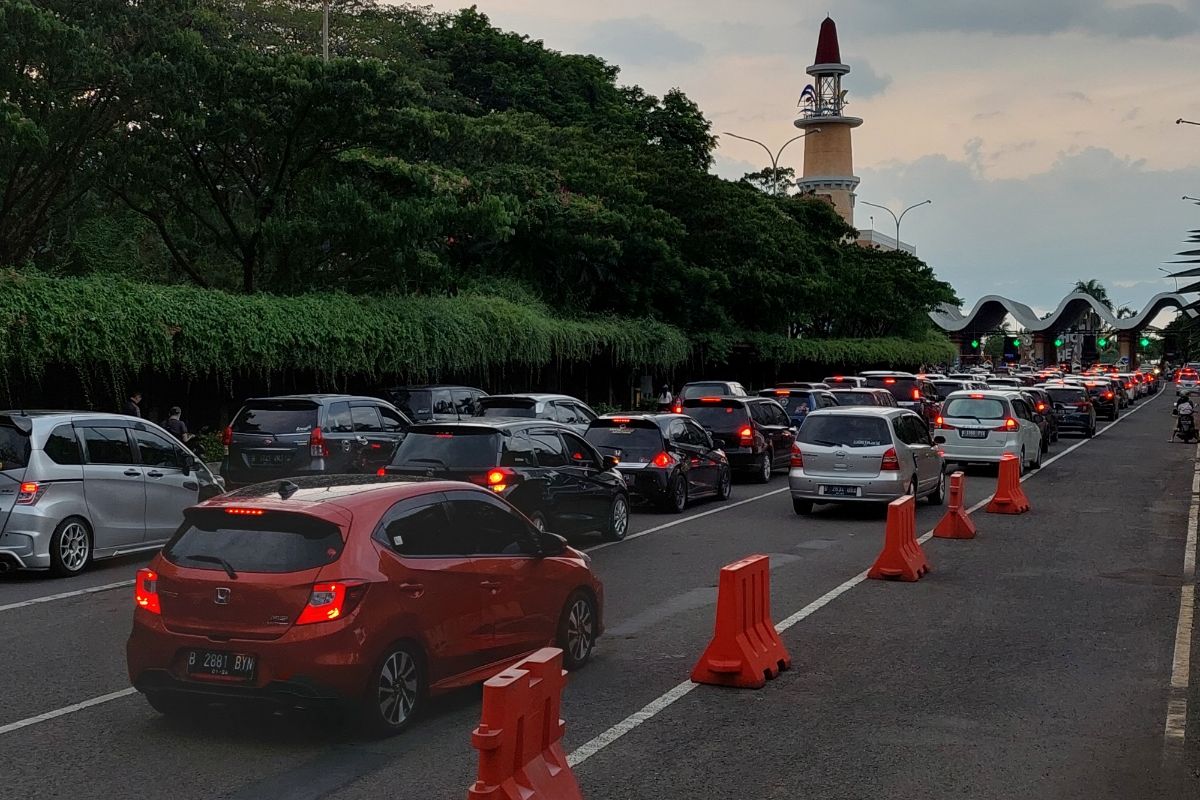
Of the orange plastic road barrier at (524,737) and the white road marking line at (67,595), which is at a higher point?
the orange plastic road barrier at (524,737)

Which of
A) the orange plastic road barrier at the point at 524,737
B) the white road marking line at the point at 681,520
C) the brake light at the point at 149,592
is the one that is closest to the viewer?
the orange plastic road barrier at the point at 524,737

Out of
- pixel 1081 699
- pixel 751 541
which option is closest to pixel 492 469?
pixel 751 541

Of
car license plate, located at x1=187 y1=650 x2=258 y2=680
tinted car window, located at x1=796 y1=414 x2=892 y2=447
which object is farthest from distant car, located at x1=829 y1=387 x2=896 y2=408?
car license plate, located at x1=187 y1=650 x2=258 y2=680

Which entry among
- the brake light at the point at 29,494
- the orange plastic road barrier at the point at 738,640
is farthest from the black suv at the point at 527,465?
the orange plastic road barrier at the point at 738,640

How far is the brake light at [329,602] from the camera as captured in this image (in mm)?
7121

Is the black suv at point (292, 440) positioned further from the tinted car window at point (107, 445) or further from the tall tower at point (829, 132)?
the tall tower at point (829, 132)

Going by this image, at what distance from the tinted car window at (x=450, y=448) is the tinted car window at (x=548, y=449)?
73 cm

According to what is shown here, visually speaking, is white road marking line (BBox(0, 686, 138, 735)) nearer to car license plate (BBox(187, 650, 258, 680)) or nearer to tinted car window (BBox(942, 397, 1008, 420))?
car license plate (BBox(187, 650, 258, 680))

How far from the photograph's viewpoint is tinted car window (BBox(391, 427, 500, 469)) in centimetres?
1464

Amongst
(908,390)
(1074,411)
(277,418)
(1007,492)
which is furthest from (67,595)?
(1074,411)

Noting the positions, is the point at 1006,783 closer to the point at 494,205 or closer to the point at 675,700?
the point at 675,700

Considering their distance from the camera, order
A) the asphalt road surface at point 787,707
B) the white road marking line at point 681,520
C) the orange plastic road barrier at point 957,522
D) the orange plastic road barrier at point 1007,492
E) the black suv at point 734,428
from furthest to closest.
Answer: the black suv at point 734,428, the orange plastic road barrier at point 1007,492, the orange plastic road barrier at point 957,522, the white road marking line at point 681,520, the asphalt road surface at point 787,707

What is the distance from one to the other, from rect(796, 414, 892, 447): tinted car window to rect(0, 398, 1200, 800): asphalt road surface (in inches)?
170

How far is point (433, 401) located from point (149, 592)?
59.4 feet
